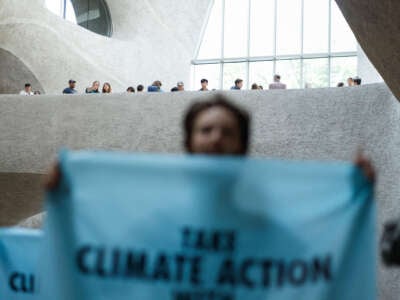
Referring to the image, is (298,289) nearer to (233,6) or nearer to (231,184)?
(231,184)

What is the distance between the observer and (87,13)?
2308 centimetres

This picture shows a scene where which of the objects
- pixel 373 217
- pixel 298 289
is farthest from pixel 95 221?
pixel 373 217

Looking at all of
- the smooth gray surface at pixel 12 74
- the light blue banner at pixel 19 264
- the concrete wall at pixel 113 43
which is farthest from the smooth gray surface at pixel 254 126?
the light blue banner at pixel 19 264

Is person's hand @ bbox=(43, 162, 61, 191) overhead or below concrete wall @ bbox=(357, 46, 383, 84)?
below

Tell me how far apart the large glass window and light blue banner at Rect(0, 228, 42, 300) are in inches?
992

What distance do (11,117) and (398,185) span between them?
7.40 metres

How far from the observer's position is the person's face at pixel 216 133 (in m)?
2.83

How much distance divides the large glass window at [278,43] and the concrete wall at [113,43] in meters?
2.21

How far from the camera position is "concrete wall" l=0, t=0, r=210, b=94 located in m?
18.2

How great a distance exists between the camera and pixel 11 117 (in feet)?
45.6

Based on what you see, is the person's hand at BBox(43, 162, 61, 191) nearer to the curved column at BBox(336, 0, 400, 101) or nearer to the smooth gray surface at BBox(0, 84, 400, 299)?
the curved column at BBox(336, 0, 400, 101)

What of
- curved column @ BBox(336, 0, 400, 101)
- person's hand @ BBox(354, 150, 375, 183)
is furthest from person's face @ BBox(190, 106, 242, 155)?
curved column @ BBox(336, 0, 400, 101)

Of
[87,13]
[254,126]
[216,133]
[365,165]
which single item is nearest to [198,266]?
[216,133]

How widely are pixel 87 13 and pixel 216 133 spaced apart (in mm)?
21025
